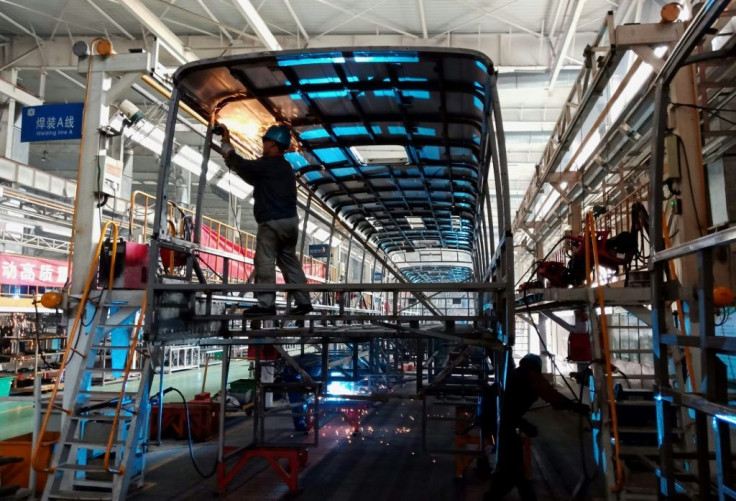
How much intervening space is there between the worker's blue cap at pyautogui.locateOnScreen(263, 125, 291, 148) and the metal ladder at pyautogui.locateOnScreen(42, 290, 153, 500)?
2.29m

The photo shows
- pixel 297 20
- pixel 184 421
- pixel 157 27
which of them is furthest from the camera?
pixel 297 20

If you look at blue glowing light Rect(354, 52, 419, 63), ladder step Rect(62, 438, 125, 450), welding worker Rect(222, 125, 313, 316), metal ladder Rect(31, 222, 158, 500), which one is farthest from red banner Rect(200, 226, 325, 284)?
blue glowing light Rect(354, 52, 419, 63)

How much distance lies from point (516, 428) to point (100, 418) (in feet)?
13.6

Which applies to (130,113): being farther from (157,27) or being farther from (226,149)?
(157,27)

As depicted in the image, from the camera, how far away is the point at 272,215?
5562 mm

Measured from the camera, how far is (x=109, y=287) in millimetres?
6246

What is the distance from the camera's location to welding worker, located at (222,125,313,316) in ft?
17.9

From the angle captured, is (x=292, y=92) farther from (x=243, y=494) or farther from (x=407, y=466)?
(x=407, y=466)

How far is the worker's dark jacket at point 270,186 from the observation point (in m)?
5.48

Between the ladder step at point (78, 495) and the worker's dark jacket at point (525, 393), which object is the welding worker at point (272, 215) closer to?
the ladder step at point (78, 495)

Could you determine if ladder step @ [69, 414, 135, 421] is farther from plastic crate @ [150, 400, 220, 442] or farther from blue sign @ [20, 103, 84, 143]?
plastic crate @ [150, 400, 220, 442]

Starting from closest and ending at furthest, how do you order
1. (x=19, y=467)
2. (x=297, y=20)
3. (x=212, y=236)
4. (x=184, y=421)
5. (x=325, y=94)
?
(x=325, y=94)
(x=19, y=467)
(x=184, y=421)
(x=297, y=20)
(x=212, y=236)

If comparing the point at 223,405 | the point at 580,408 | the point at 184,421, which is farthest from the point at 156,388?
the point at 580,408

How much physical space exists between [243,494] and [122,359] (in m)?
2.39
